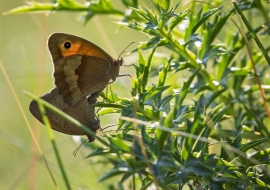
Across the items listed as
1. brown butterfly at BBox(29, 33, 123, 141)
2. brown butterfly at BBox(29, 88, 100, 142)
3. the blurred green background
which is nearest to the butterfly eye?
brown butterfly at BBox(29, 33, 123, 141)

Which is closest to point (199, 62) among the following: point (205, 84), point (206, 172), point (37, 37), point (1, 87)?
point (205, 84)

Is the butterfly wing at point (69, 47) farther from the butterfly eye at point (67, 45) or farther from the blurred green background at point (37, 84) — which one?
the blurred green background at point (37, 84)

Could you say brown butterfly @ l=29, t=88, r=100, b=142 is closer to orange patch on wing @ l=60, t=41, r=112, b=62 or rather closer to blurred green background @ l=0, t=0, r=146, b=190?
orange patch on wing @ l=60, t=41, r=112, b=62

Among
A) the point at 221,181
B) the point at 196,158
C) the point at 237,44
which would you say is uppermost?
the point at 237,44

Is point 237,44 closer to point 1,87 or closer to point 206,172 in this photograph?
point 206,172

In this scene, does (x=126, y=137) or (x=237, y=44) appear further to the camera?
(x=237, y=44)

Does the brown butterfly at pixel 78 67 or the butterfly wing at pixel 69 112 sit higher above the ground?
the brown butterfly at pixel 78 67

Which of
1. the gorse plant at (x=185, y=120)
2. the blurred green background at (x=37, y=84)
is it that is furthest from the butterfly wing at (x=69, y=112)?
the blurred green background at (x=37, y=84)
